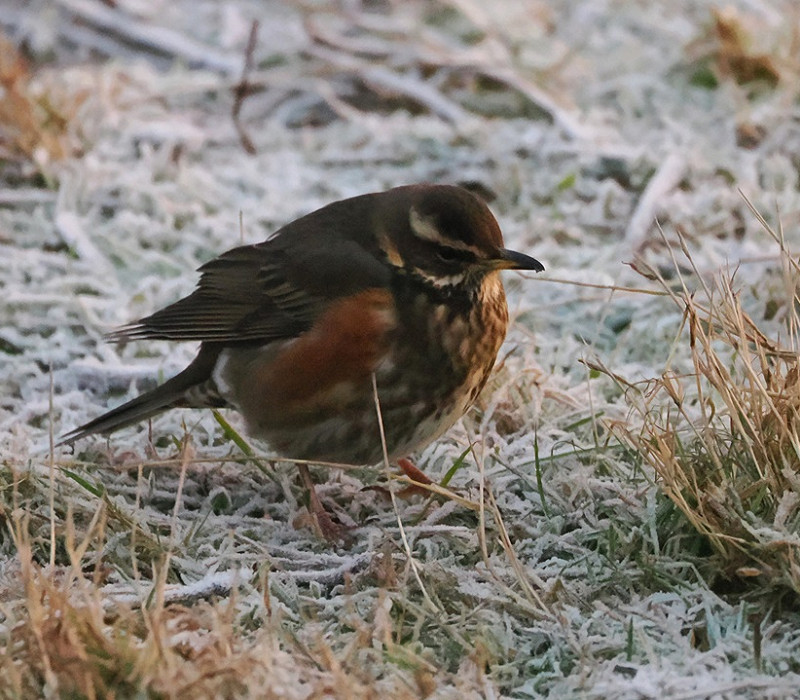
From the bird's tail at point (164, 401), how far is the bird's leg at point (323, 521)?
561 mm

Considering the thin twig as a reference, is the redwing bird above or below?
below

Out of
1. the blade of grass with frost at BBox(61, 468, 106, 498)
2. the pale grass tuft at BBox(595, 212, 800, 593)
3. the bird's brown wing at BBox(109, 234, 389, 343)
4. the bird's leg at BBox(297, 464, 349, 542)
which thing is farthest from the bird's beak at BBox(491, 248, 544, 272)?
the blade of grass with frost at BBox(61, 468, 106, 498)

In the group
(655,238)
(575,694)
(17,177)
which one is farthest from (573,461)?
(17,177)

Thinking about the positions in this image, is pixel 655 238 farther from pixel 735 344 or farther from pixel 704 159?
pixel 735 344

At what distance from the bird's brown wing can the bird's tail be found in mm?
126

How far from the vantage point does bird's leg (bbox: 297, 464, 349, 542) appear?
161 inches

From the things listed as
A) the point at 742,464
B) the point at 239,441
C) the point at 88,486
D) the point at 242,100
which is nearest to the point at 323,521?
the point at 239,441

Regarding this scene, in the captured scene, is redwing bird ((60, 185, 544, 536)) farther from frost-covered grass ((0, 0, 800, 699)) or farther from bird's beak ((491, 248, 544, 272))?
frost-covered grass ((0, 0, 800, 699))

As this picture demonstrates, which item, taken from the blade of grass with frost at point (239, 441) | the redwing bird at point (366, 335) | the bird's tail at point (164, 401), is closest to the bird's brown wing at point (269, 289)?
the redwing bird at point (366, 335)

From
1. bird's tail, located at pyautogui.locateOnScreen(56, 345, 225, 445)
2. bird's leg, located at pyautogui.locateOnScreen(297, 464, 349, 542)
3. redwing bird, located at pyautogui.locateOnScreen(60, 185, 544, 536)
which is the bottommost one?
bird's leg, located at pyautogui.locateOnScreen(297, 464, 349, 542)

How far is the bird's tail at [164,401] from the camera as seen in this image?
4473 millimetres

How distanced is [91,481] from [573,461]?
1668mm

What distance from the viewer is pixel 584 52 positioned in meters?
8.37

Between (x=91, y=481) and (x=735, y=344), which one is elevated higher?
(x=735, y=344)
